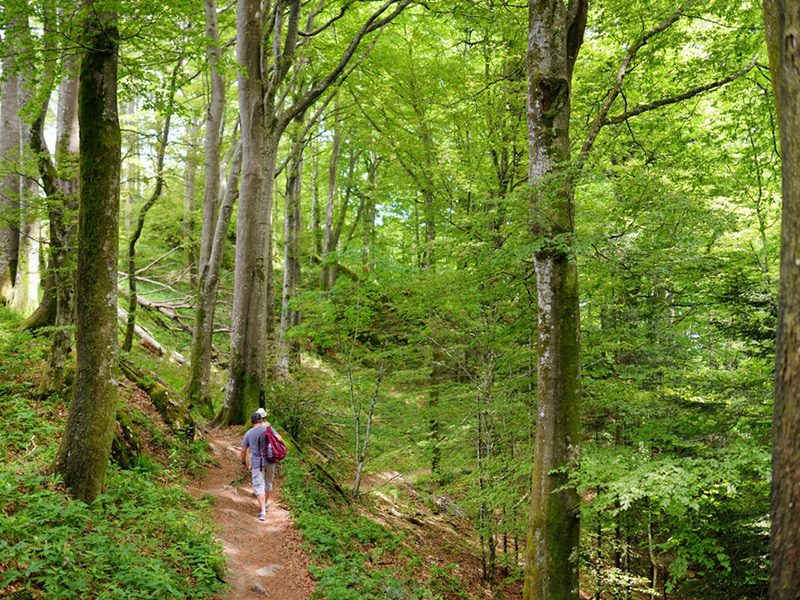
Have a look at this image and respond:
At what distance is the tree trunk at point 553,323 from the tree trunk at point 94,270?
176 inches

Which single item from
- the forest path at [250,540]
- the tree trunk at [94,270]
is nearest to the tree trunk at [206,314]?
the forest path at [250,540]

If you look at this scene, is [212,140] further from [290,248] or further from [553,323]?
[553,323]

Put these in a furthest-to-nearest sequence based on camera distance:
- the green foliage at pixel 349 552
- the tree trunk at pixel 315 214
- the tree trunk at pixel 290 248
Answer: the tree trunk at pixel 315 214
the tree trunk at pixel 290 248
the green foliage at pixel 349 552

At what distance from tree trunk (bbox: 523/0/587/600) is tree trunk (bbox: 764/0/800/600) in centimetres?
292

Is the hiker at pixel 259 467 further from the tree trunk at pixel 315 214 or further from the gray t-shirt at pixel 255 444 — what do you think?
the tree trunk at pixel 315 214

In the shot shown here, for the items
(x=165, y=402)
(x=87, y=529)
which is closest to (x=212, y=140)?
(x=165, y=402)

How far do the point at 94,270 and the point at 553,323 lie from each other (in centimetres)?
493

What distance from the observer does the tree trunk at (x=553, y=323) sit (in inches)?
209

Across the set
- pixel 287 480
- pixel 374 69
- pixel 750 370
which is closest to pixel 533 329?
pixel 750 370

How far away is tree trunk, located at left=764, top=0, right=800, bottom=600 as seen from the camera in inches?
73.2

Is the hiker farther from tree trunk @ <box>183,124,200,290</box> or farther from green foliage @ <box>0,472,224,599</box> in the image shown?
tree trunk @ <box>183,124,200,290</box>

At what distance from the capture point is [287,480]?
7.95 metres

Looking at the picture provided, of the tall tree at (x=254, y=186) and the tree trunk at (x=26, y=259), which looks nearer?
the tree trunk at (x=26, y=259)

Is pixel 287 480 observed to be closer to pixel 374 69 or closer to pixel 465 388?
pixel 465 388
